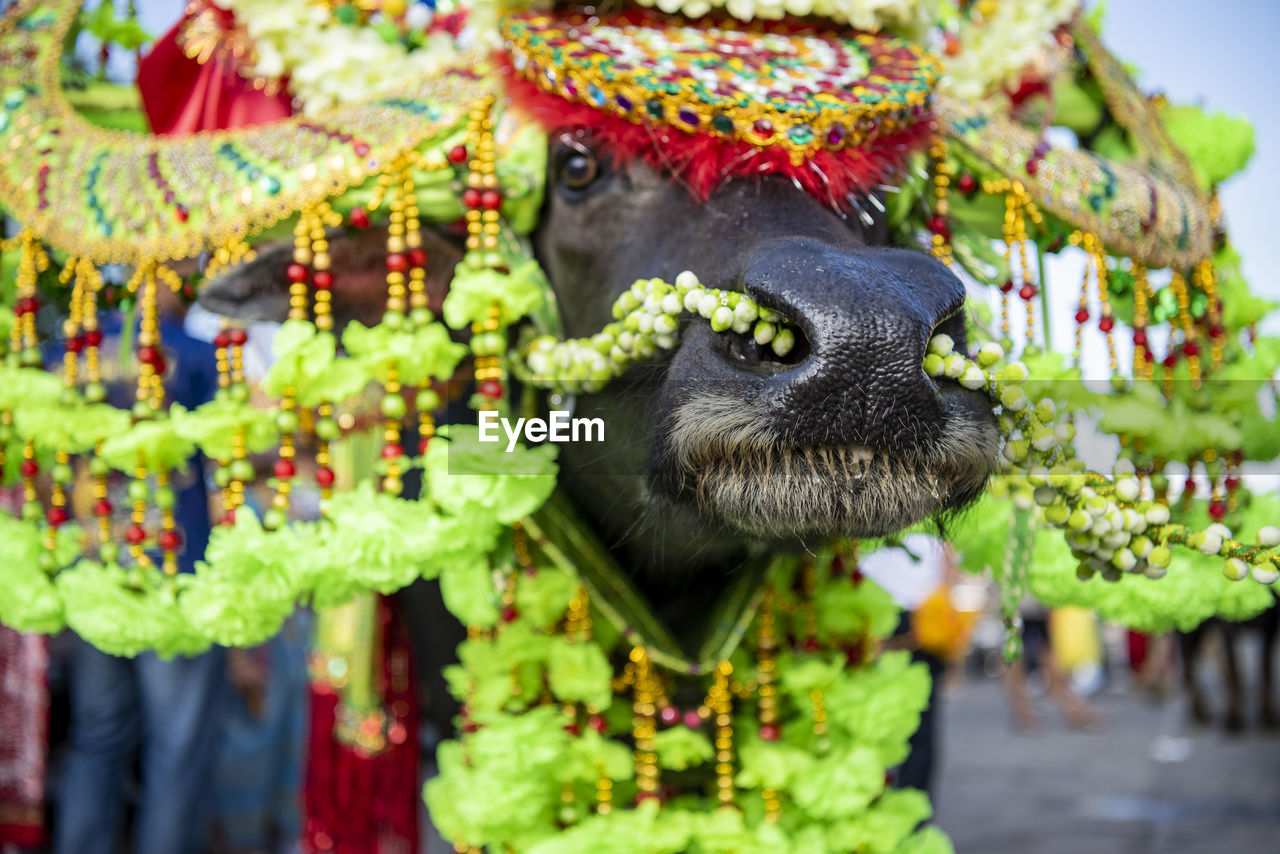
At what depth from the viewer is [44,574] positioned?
1684mm

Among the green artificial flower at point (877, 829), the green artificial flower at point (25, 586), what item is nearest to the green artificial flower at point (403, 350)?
the green artificial flower at point (25, 586)

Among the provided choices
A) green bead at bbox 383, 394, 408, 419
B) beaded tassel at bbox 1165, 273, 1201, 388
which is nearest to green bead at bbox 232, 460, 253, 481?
green bead at bbox 383, 394, 408, 419

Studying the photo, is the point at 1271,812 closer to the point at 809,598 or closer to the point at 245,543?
the point at 809,598

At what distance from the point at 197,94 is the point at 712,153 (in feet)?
3.54

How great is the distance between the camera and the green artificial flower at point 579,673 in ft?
5.69

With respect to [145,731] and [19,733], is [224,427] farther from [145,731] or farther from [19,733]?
[19,733]

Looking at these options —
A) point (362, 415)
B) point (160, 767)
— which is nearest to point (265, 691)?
point (160, 767)

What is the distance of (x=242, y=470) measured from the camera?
1.60 meters

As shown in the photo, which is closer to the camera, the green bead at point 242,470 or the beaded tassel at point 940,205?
the green bead at point 242,470

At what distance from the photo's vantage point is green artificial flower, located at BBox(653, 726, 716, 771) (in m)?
1.74

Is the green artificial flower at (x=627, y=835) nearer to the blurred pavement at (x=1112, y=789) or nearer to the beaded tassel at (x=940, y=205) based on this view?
the beaded tassel at (x=940, y=205)

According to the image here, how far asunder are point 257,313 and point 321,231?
0.81 ft

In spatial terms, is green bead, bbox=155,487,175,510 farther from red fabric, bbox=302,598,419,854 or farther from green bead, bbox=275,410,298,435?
red fabric, bbox=302,598,419,854

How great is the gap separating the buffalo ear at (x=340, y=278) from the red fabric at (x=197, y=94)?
1.29 ft
